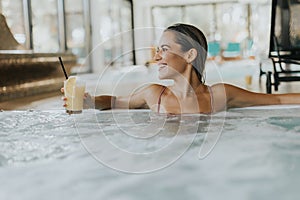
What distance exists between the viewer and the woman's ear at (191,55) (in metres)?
2.29

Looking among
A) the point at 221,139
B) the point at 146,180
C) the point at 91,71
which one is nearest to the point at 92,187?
the point at 146,180

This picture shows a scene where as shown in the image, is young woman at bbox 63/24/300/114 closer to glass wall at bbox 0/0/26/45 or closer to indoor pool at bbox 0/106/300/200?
indoor pool at bbox 0/106/300/200

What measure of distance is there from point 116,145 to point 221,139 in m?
0.41

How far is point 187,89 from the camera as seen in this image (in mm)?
2357

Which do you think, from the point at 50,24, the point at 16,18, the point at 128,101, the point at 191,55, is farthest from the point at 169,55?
the point at 50,24

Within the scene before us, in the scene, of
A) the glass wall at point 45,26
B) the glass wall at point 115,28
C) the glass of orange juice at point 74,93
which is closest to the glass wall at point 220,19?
the glass wall at point 115,28

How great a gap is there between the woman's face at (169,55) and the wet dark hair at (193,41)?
27 millimetres

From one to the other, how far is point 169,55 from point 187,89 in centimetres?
22

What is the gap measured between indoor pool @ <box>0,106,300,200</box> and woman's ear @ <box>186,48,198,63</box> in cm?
32

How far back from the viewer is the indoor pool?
106cm

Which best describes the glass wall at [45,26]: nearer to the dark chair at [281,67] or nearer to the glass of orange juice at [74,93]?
the dark chair at [281,67]

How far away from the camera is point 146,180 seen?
1.13 meters

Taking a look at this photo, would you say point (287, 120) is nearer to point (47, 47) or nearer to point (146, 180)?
point (146, 180)

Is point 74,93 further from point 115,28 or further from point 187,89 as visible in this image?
point 115,28
